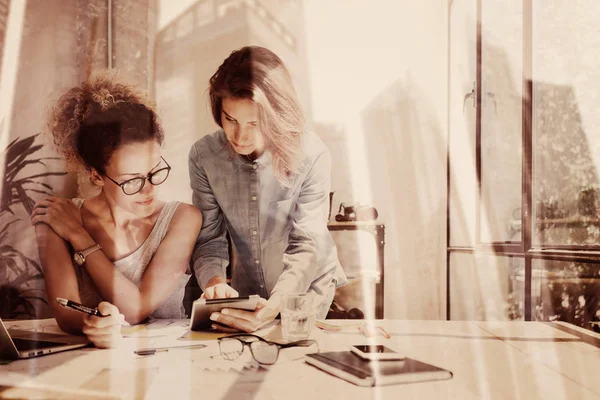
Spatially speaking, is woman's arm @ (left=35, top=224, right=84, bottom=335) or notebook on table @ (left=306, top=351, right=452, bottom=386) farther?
woman's arm @ (left=35, top=224, right=84, bottom=335)

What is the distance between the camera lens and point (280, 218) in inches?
75.7

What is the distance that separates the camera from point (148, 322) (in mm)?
1626

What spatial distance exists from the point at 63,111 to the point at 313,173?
Result: 1075 mm

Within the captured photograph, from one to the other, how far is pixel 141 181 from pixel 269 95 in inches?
25.2

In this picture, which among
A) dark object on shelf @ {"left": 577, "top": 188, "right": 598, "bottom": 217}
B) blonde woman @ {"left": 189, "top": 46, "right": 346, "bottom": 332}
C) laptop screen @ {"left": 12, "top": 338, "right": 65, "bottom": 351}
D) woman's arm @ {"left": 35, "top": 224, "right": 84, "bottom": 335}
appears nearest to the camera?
laptop screen @ {"left": 12, "top": 338, "right": 65, "bottom": 351}

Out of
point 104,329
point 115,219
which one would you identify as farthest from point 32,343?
point 115,219

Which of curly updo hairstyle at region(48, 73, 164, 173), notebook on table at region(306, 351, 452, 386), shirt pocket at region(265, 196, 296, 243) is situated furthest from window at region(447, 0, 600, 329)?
curly updo hairstyle at region(48, 73, 164, 173)

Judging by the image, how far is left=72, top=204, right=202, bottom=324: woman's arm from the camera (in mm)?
1756

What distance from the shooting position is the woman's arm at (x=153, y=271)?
1756mm

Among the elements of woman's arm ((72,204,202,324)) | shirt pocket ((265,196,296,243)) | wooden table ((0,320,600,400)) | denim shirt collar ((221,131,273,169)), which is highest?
denim shirt collar ((221,131,273,169))

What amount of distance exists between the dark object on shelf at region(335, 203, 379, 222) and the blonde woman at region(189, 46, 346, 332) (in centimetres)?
10

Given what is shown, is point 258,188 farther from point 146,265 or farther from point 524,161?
point 524,161

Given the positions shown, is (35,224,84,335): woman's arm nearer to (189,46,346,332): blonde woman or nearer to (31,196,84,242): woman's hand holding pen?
(31,196,84,242): woman's hand holding pen

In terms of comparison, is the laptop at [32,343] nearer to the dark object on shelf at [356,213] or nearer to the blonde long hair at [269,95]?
the blonde long hair at [269,95]
